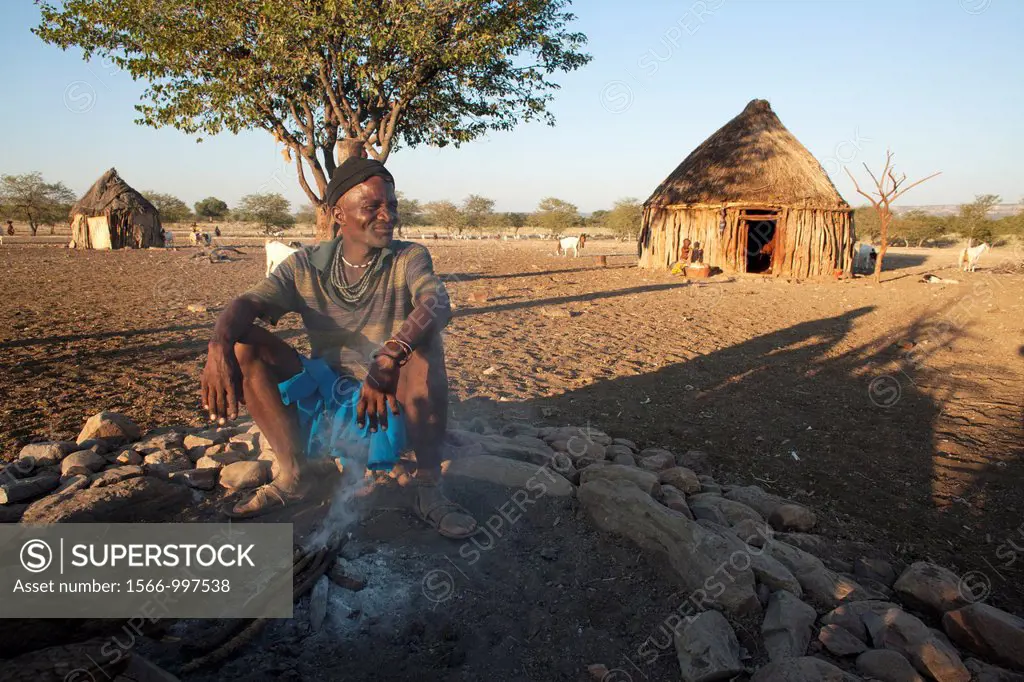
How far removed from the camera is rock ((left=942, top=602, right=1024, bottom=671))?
6.26 feet

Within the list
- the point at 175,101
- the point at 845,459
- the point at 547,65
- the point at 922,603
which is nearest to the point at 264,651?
the point at 922,603

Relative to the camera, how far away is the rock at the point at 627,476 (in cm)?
296

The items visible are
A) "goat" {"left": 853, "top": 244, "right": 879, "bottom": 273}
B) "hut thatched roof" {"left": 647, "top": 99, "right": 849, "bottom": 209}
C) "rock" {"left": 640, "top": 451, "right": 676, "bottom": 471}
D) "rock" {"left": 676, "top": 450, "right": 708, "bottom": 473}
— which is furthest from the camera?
"goat" {"left": 853, "top": 244, "right": 879, "bottom": 273}

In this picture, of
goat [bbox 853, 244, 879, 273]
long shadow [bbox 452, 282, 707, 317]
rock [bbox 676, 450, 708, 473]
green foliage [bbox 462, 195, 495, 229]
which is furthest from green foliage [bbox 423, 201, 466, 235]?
rock [bbox 676, 450, 708, 473]

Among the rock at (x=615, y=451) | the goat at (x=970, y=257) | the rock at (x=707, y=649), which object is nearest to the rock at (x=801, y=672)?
the rock at (x=707, y=649)

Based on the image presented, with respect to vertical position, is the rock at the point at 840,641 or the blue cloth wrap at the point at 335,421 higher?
the blue cloth wrap at the point at 335,421

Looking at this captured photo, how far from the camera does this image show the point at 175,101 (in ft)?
34.0

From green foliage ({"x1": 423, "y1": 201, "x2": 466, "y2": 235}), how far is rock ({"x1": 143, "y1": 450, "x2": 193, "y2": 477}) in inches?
2120

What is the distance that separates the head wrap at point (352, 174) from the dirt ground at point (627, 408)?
151 centimetres

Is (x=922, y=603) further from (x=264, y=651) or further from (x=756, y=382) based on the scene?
(x=756, y=382)

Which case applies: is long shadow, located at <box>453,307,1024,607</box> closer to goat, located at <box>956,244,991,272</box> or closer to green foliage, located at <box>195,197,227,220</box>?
goat, located at <box>956,244,991,272</box>

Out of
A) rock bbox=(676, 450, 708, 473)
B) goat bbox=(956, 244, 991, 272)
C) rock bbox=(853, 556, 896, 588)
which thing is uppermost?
goat bbox=(956, 244, 991, 272)

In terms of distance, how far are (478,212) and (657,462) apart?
5527 cm

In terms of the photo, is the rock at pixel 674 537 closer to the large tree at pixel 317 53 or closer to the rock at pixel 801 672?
the rock at pixel 801 672
